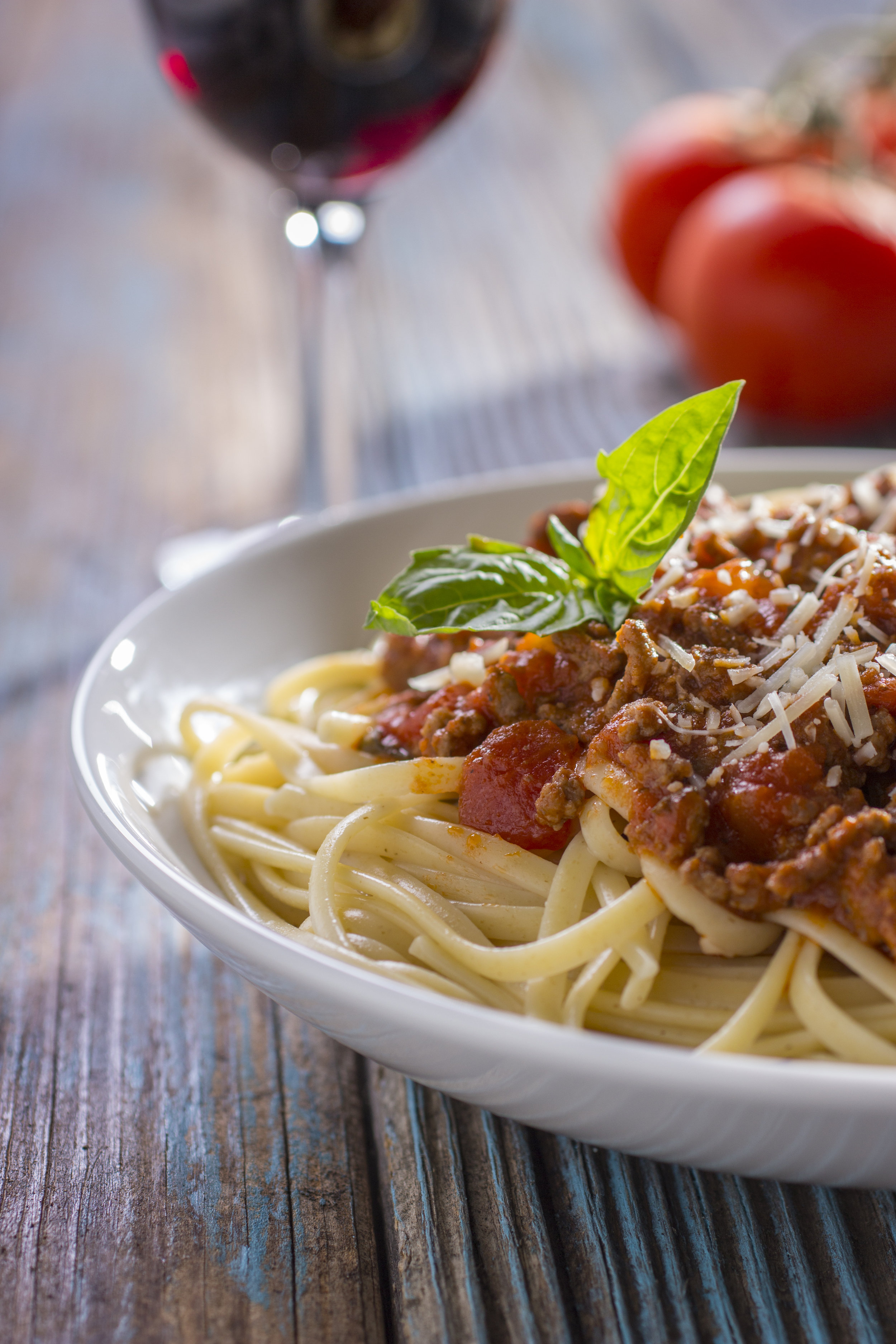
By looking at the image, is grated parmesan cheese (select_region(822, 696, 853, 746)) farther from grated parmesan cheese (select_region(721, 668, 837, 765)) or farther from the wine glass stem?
the wine glass stem

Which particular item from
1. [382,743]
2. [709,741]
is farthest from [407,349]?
[709,741]

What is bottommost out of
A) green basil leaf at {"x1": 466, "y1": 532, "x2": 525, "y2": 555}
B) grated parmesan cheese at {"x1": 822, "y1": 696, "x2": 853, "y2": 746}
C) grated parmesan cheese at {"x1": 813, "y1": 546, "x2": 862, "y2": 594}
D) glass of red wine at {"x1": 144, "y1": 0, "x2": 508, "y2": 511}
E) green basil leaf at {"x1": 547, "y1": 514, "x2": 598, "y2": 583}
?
grated parmesan cheese at {"x1": 822, "y1": 696, "x2": 853, "y2": 746}

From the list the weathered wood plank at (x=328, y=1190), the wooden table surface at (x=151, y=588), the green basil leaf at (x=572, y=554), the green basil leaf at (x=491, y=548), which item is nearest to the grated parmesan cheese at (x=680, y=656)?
the green basil leaf at (x=572, y=554)

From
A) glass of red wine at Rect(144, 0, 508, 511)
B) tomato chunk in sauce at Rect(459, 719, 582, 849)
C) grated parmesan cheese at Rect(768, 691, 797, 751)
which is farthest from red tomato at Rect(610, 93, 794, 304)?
grated parmesan cheese at Rect(768, 691, 797, 751)

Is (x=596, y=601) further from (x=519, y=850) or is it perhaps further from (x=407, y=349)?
(x=407, y=349)

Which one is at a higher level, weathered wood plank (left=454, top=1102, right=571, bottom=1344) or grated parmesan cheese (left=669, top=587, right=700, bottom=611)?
grated parmesan cheese (left=669, top=587, right=700, bottom=611)

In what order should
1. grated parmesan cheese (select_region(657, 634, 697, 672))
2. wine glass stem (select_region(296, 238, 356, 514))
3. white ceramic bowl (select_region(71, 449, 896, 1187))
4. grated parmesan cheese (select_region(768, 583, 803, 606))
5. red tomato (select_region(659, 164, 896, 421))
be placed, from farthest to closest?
1. red tomato (select_region(659, 164, 896, 421))
2. wine glass stem (select_region(296, 238, 356, 514))
3. grated parmesan cheese (select_region(768, 583, 803, 606))
4. grated parmesan cheese (select_region(657, 634, 697, 672))
5. white ceramic bowl (select_region(71, 449, 896, 1187))

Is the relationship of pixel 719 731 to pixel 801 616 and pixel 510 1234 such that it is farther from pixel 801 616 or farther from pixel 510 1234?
pixel 510 1234
